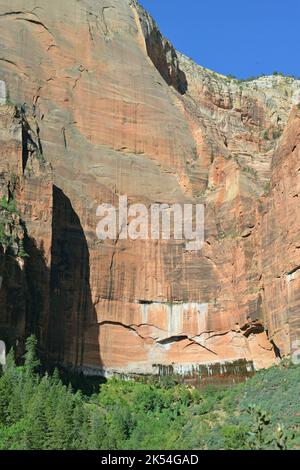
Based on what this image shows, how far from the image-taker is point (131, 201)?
61781mm

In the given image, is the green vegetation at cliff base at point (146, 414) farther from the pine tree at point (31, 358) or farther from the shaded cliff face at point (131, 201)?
the shaded cliff face at point (131, 201)

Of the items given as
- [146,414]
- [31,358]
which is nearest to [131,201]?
[31,358]

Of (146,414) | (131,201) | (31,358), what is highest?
(131,201)

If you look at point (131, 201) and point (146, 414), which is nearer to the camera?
point (146, 414)

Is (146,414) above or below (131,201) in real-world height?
below

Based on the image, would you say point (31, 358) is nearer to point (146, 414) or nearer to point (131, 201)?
point (146, 414)

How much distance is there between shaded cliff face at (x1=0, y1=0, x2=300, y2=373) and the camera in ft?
183

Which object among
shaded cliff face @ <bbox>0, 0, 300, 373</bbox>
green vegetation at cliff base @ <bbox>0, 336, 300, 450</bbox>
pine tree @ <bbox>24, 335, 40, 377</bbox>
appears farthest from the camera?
shaded cliff face @ <bbox>0, 0, 300, 373</bbox>

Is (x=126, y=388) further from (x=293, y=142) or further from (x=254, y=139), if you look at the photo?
(x=254, y=139)

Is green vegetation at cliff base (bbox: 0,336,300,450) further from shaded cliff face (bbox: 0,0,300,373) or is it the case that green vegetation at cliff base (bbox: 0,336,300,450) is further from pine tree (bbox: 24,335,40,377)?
shaded cliff face (bbox: 0,0,300,373)

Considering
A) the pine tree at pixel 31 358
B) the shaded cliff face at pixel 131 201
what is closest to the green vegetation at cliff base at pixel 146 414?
the pine tree at pixel 31 358

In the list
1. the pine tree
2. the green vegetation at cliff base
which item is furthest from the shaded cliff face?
the green vegetation at cliff base
